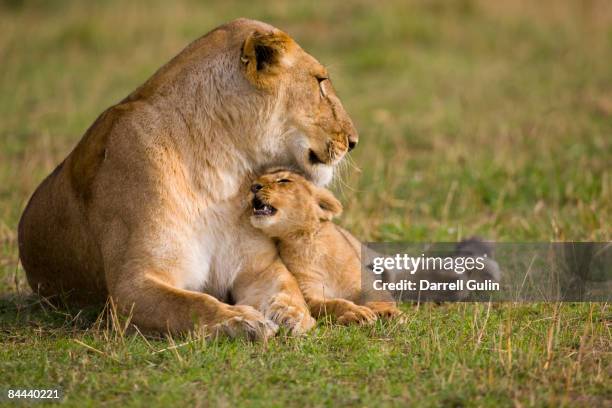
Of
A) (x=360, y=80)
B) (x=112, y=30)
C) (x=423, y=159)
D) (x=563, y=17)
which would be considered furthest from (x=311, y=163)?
(x=563, y=17)

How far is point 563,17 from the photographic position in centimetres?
1291

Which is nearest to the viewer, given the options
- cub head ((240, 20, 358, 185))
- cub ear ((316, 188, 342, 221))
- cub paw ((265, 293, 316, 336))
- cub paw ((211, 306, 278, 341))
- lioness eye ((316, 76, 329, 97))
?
cub paw ((211, 306, 278, 341))

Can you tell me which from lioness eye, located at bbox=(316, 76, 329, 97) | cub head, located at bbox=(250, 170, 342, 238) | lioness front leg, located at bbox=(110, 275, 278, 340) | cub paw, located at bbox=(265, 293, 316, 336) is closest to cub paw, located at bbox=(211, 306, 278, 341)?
lioness front leg, located at bbox=(110, 275, 278, 340)

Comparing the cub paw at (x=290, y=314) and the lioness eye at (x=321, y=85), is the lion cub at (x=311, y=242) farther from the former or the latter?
the lioness eye at (x=321, y=85)

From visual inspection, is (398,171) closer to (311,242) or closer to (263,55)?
(311,242)

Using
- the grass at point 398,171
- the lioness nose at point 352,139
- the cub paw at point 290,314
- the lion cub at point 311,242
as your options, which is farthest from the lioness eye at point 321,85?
the grass at point 398,171

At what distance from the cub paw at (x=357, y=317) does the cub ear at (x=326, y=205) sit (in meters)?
0.55

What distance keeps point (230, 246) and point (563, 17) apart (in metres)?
9.60

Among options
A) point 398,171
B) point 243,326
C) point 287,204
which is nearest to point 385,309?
point 287,204

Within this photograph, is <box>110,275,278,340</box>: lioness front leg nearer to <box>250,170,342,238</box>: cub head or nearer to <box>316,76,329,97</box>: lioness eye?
<box>250,170,342,238</box>: cub head

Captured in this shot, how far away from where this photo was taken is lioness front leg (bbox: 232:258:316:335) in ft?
13.6

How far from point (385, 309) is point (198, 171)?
1019mm

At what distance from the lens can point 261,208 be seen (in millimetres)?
4438

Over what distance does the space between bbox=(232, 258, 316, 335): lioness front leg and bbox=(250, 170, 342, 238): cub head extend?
0.18 meters
